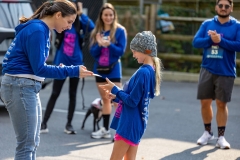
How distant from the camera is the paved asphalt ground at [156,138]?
22.2 ft

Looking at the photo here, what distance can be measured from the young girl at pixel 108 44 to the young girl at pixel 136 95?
8.42 ft

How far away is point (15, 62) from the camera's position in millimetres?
4516

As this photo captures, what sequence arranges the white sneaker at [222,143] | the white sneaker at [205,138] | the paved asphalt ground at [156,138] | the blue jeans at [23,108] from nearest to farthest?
the blue jeans at [23,108]
the paved asphalt ground at [156,138]
the white sneaker at [222,143]
the white sneaker at [205,138]

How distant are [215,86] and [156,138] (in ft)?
3.84

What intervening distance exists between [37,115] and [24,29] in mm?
747

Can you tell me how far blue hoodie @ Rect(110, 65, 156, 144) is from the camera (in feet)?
16.1

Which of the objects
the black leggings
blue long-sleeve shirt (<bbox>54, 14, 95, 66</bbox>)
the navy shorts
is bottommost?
the black leggings

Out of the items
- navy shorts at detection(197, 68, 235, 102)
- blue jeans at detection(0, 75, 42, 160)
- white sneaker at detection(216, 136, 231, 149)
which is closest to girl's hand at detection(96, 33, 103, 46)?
navy shorts at detection(197, 68, 235, 102)

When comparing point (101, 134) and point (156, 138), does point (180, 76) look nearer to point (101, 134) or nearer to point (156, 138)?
point (156, 138)

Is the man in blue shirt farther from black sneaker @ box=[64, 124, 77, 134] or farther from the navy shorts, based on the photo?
black sneaker @ box=[64, 124, 77, 134]

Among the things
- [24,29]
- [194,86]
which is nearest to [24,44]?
[24,29]

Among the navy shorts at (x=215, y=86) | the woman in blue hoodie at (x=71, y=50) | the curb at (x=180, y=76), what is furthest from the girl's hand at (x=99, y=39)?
the curb at (x=180, y=76)

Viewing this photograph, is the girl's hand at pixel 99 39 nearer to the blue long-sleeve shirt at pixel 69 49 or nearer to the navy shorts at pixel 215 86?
the blue long-sleeve shirt at pixel 69 49

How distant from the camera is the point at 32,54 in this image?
14.4 feet
